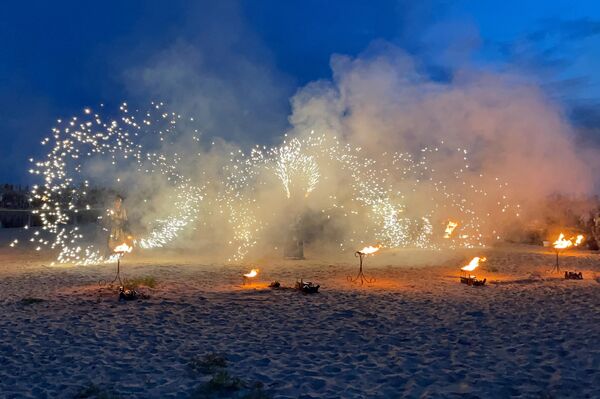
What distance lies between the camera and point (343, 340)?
25.0 ft

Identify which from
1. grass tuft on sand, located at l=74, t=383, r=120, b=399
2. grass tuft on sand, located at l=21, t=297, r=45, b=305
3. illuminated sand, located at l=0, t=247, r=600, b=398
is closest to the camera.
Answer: grass tuft on sand, located at l=74, t=383, r=120, b=399

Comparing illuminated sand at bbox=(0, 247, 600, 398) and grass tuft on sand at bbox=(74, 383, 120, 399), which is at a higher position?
illuminated sand at bbox=(0, 247, 600, 398)

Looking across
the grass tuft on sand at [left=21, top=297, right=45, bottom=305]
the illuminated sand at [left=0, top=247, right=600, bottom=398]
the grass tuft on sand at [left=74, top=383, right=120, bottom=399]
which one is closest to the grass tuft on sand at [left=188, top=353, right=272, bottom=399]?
the illuminated sand at [left=0, top=247, right=600, bottom=398]

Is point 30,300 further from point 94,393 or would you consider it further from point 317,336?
point 317,336

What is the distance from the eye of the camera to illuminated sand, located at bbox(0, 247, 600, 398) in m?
5.79

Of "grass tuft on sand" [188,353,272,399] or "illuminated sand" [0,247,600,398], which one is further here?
"illuminated sand" [0,247,600,398]

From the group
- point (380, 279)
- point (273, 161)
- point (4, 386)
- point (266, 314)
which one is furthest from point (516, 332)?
point (273, 161)

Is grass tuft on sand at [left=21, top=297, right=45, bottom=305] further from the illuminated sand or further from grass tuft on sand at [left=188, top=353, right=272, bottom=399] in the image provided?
grass tuft on sand at [left=188, top=353, right=272, bottom=399]

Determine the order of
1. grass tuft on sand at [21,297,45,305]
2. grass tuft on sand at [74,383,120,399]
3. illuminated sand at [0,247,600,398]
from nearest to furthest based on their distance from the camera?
grass tuft on sand at [74,383,120,399]
illuminated sand at [0,247,600,398]
grass tuft on sand at [21,297,45,305]

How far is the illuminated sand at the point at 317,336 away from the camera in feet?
19.0

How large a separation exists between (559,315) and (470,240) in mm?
17580

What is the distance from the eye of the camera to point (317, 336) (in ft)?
25.6

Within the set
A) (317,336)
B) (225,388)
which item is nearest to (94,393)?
(225,388)

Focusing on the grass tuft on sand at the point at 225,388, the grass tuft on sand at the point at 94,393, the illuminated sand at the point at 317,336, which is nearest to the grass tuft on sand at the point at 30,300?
the illuminated sand at the point at 317,336
